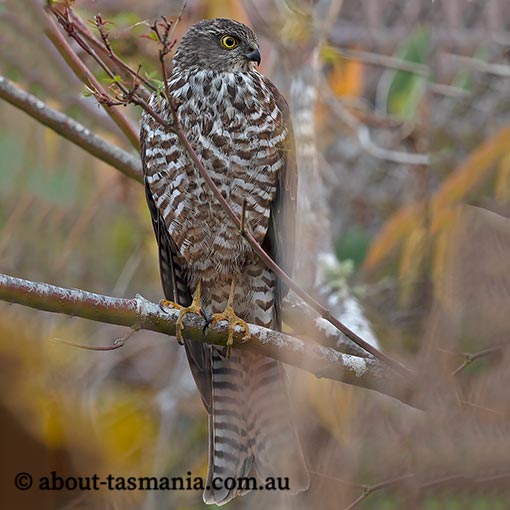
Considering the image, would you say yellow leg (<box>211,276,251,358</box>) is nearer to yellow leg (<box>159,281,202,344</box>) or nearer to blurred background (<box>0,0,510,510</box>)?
yellow leg (<box>159,281,202,344</box>)

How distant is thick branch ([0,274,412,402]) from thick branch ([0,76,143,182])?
3.02ft

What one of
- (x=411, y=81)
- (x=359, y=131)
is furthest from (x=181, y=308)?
(x=359, y=131)

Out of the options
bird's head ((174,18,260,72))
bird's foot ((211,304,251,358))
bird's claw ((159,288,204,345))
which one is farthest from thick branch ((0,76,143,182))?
bird's foot ((211,304,251,358))

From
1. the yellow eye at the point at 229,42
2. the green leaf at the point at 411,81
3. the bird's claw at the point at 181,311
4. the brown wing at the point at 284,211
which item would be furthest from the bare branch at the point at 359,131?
the bird's claw at the point at 181,311

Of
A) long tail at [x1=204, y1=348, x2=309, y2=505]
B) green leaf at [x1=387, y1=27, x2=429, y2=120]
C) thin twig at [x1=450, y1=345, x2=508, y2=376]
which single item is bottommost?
thin twig at [x1=450, y1=345, x2=508, y2=376]

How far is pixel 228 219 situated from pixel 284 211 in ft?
0.74

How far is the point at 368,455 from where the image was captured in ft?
5.20

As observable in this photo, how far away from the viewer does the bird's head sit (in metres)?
3.29

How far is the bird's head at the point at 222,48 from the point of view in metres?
3.29

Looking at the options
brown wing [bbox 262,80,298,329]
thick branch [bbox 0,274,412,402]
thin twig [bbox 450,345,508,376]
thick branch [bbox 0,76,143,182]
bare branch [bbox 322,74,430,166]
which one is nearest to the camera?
thin twig [bbox 450,345,508,376]

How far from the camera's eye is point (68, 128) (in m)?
3.52

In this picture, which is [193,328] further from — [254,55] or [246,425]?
[254,55]

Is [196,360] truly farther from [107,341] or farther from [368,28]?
[368,28]

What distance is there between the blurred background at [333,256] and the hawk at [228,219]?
20 cm
